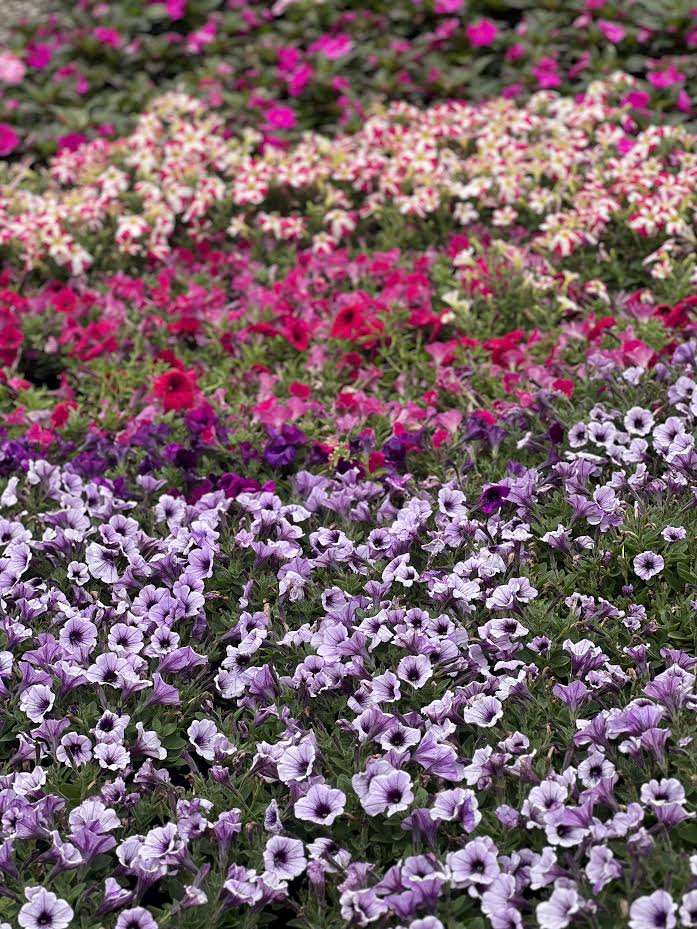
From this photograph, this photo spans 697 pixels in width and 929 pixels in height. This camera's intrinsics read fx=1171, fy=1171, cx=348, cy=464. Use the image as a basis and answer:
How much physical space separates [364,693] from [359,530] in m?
0.75

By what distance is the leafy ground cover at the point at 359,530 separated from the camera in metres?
2.41

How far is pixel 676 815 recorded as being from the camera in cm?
231

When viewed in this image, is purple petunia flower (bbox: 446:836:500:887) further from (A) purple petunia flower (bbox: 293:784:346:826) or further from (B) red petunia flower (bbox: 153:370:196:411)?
(B) red petunia flower (bbox: 153:370:196:411)

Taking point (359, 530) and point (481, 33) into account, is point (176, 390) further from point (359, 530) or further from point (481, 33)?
point (481, 33)

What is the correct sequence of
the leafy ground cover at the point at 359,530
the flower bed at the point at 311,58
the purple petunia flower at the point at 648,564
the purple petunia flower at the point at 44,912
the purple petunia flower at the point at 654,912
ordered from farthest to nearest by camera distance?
the flower bed at the point at 311,58 → the purple petunia flower at the point at 648,564 → the leafy ground cover at the point at 359,530 → the purple petunia flower at the point at 44,912 → the purple petunia flower at the point at 654,912

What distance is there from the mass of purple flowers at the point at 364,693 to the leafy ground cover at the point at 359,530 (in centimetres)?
1

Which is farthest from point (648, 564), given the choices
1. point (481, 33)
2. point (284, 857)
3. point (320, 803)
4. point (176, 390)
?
point (481, 33)

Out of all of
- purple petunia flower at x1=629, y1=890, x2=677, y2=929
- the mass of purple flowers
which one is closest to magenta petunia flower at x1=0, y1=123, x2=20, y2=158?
the mass of purple flowers

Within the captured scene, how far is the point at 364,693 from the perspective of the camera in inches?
107

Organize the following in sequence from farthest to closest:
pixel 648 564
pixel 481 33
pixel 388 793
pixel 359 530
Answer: pixel 481 33 < pixel 359 530 < pixel 648 564 < pixel 388 793

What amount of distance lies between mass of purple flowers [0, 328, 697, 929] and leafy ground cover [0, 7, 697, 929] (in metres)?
0.01

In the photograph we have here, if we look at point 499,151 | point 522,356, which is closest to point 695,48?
point 499,151

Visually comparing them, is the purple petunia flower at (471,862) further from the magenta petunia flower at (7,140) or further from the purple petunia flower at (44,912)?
the magenta petunia flower at (7,140)

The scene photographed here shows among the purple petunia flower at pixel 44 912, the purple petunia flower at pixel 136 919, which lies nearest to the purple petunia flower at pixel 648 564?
the purple petunia flower at pixel 136 919
